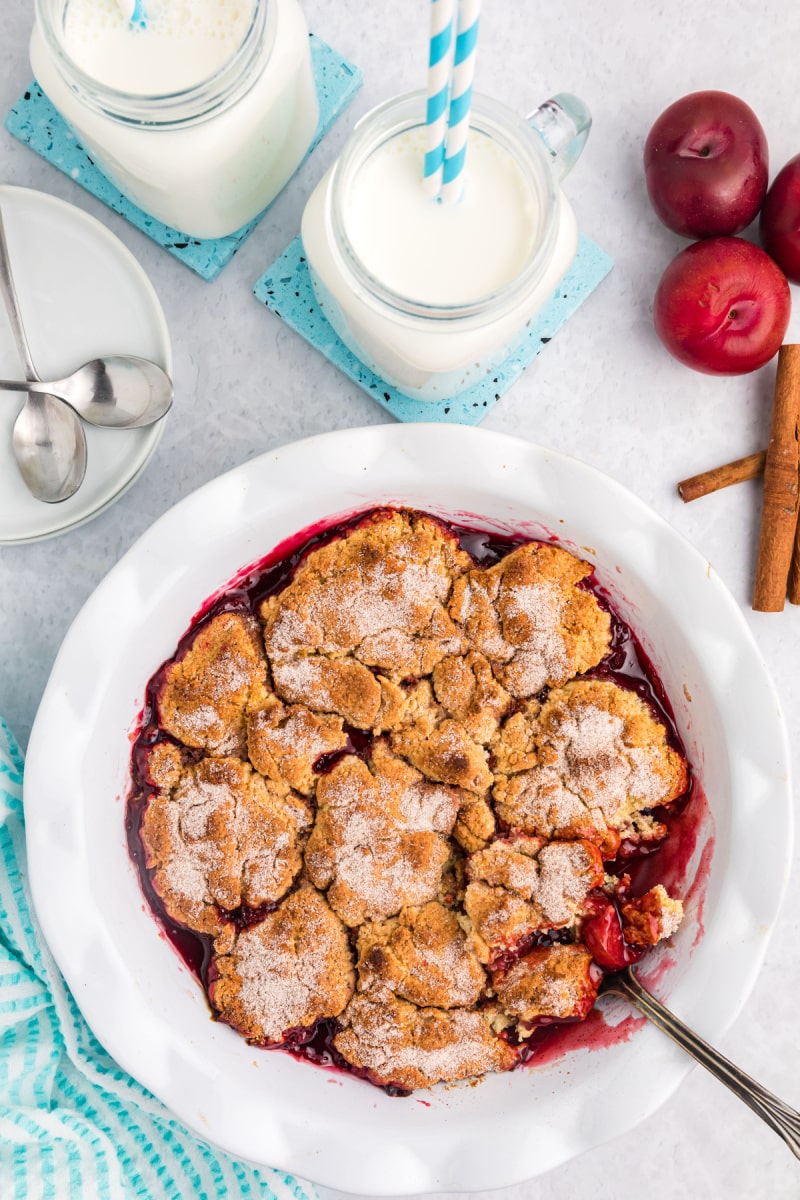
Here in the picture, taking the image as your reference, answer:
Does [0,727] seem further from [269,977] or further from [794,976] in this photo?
[794,976]

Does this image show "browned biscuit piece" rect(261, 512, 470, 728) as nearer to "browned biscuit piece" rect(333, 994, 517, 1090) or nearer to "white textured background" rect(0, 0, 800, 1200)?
"white textured background" rect(0, 0, 800, 1200)

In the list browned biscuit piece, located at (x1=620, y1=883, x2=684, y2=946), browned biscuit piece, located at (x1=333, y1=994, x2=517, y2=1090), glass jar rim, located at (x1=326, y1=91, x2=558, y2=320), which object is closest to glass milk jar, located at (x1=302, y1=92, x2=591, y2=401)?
glass jar rim, located at (x1=326, y1=91, x2=558, y2=320)

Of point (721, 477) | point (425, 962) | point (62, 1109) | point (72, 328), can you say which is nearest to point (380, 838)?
point (425, 962)

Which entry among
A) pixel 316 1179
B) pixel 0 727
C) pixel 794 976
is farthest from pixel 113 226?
pixel 794 976

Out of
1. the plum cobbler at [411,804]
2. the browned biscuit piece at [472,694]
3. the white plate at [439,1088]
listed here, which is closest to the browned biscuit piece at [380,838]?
the plum cobbler at [411,804]

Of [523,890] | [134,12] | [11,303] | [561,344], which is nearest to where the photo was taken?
[134,12]

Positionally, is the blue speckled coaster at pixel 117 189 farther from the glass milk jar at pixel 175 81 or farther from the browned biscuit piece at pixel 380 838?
the browned biscuit piece at pixel 380 838

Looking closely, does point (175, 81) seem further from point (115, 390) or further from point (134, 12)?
point (115, 390)
